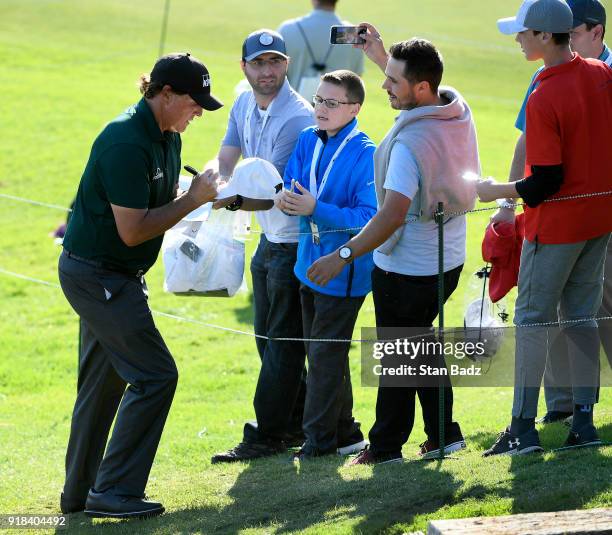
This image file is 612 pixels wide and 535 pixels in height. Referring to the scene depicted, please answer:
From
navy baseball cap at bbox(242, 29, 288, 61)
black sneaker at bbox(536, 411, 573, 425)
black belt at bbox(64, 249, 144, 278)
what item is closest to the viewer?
black belt at bbox(64, 249, 144, 278)

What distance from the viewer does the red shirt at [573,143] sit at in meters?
5.42

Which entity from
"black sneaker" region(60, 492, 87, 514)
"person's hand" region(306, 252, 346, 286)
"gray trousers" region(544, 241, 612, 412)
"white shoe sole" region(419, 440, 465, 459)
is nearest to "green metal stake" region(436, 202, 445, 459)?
"white shoe sole" region(419, 440, 465, 459)

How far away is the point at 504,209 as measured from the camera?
6242mm

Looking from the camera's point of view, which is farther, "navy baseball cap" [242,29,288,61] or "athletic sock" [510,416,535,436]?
"navy baseball cap" [242,29,288,61]

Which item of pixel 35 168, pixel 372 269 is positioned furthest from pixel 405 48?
pixel 35 168

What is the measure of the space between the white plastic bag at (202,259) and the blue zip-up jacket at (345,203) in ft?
1.45

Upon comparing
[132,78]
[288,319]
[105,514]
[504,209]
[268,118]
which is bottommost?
[105,514]

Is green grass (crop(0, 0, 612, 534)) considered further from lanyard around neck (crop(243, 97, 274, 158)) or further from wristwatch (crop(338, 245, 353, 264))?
lanyard around neck (crop(243, 97, 274, 158))

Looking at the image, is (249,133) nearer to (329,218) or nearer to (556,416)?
(329,218)

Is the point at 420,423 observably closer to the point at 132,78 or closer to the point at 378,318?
the point at 378,318

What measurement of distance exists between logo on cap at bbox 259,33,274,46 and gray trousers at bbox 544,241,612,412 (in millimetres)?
2412

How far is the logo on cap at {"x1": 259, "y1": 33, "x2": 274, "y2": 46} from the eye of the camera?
22.7 feet

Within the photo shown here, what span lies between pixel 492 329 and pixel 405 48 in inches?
70.4

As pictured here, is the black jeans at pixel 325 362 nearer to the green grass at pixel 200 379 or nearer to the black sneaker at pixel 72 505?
the green grass at pixel 200 379
